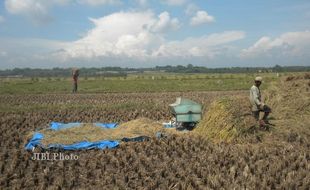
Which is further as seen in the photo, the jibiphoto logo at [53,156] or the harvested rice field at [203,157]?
the jibiphoto logo at [53,156]

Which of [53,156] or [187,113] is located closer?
[53,156]

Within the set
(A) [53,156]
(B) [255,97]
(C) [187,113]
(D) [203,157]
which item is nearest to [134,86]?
(C) [187,113]

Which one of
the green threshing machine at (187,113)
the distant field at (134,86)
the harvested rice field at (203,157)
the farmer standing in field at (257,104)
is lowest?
the distant field at (134,86)

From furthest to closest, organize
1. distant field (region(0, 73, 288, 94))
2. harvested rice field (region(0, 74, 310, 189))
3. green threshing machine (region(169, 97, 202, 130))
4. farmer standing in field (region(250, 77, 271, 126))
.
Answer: distant field (region(0, 73, 288, 94)) → green threshing machine (region(169, 97, 202, 130)) → farmer standing in field (region(250, 77, 271, 126)) → harvested rice field (region(0, 74, 310, 189))

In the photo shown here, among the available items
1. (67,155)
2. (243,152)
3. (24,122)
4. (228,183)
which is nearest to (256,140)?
(243,152)

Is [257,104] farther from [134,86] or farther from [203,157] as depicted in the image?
[134,86]

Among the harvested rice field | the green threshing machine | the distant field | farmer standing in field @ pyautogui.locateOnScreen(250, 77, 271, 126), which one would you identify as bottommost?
the distant field

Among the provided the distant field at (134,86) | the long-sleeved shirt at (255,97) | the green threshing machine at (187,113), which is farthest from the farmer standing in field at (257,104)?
the distant field at (134,86)

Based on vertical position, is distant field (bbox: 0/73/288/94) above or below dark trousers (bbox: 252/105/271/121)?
below

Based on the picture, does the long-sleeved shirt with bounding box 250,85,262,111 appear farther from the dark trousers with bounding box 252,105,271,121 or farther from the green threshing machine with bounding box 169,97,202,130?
the green threshing machine with bounding box 169,97,202,130

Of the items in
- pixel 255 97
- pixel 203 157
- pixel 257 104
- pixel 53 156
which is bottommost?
pixel 53 156

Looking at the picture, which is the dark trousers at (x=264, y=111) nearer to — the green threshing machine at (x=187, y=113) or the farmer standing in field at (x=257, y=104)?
the farmer standing in field at (x=257, y=104)

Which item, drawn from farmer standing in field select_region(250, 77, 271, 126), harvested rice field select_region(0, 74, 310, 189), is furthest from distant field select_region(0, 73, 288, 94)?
farmer standing in field select_region(250, 77, 271, 126)

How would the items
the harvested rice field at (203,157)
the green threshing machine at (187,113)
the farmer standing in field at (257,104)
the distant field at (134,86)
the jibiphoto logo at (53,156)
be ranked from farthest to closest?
the distant field at (134,86)
the green threshing machine at (187,113)
the farmer standing in field at (257,104)
the jibiphoto logo at (53,156)
the harvested rice field at (203,157)
